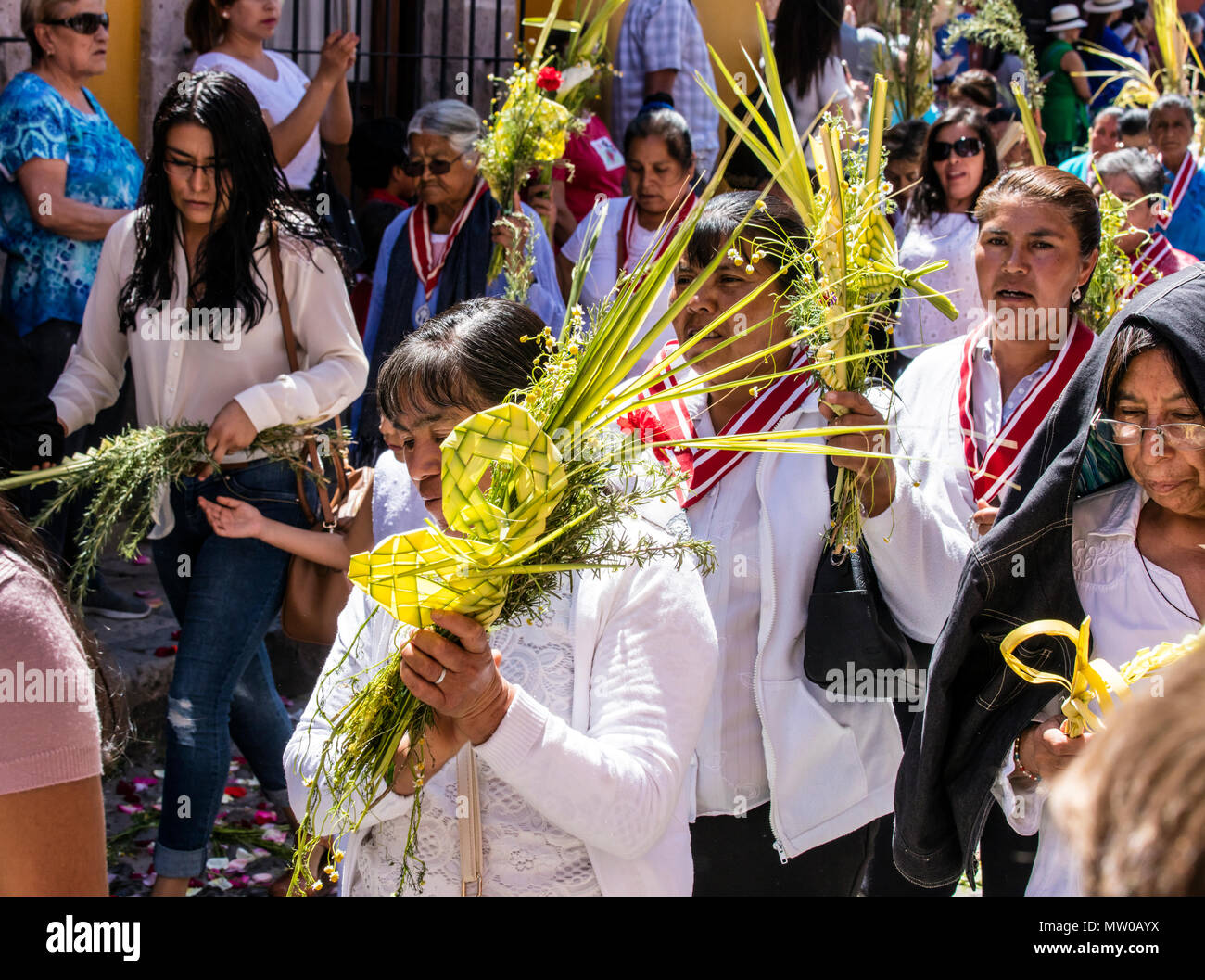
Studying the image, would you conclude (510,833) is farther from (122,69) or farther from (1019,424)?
(122,69)

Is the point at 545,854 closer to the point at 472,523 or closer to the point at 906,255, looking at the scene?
the point at 472,523

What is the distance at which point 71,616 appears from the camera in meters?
1.93

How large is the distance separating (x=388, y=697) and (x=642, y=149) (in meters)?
3.84

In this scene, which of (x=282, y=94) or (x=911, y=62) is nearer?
(x=282, y=94)

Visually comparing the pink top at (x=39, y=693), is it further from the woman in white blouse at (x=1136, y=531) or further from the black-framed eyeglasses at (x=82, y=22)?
the black-framed eyeglasses at (x=82, y=22)

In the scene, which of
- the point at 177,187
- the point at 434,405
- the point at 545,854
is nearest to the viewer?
the point at 545,854

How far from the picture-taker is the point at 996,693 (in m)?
2.26

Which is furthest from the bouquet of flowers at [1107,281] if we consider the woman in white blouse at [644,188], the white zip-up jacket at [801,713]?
the woman in white blouse at [644,188]

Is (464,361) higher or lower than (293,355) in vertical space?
higher

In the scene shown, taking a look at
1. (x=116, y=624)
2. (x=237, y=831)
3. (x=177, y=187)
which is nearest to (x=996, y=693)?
(x=177, y=187)

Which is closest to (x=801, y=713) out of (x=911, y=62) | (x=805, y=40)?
(x=805, y=40)

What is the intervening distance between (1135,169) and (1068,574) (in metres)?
4.47

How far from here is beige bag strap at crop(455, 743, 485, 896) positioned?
78.0 inches

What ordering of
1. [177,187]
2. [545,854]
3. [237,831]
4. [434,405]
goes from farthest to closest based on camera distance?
1. [237,831]
2. [177,187]
3. [434,405]
4. [545,854]
